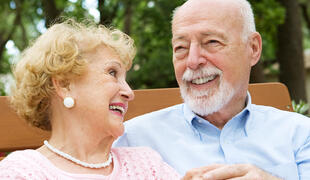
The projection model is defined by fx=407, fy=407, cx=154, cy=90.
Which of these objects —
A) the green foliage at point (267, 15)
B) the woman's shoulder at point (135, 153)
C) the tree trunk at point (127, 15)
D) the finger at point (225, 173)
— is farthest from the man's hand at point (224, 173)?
the tree trunk at point (127, 15)

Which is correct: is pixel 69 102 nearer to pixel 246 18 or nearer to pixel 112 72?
pixel 112 72

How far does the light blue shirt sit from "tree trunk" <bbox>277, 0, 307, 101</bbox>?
5.97 meters

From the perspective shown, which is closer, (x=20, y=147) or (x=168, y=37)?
(x=20, y=147)

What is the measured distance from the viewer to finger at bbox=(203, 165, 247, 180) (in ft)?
6.53

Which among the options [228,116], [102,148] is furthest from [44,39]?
[228,116]

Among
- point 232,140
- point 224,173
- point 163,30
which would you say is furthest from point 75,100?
point 163,30

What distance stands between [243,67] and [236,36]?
23 centimetres

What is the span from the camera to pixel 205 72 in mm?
2746

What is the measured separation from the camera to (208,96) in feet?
9.04

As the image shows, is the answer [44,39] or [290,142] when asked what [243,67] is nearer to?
[290,142]

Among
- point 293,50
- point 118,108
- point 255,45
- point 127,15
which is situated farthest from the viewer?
point 127,15

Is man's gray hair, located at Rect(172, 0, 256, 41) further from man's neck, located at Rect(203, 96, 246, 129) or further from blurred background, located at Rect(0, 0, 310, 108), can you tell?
blurred background, located at Rect(0, 0, 310, 108)

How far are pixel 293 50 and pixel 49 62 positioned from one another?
285 inches

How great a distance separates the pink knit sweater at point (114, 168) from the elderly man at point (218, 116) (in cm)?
28
